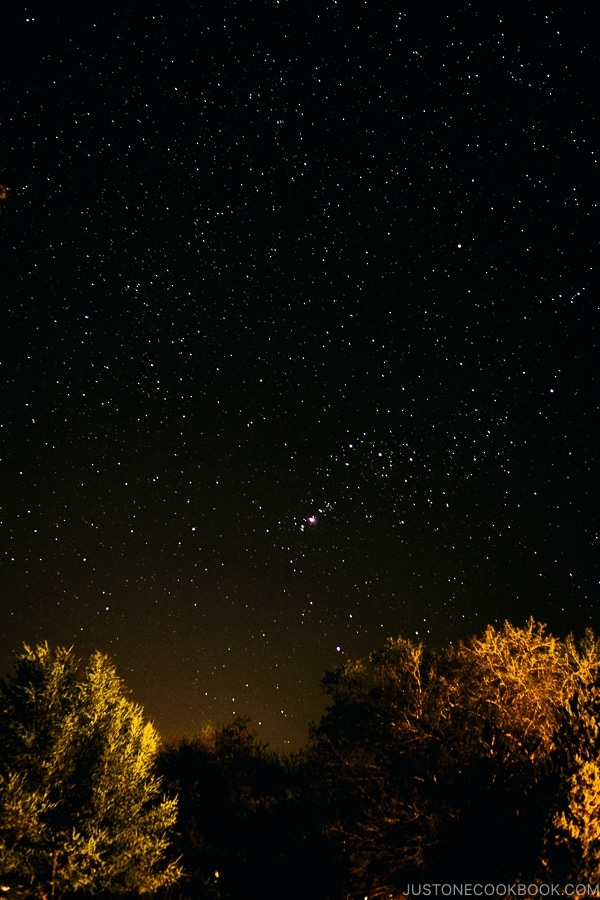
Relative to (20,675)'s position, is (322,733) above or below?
below

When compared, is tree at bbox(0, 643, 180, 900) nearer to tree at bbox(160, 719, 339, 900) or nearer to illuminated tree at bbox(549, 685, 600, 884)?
tree at bbox(160, 719, 339, 900)

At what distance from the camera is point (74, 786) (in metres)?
12.9

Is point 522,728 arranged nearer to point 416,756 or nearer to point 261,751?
point 416,756

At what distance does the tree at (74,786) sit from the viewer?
11703 mm

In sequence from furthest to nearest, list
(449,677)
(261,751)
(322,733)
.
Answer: (261,751) < (322,733) < (449,677)

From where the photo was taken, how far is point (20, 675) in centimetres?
1395

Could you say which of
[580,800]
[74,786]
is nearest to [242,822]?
[74,786]

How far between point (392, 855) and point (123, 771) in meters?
6.90

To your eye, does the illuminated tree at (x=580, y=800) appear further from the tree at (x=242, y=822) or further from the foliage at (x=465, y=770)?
the tree at (x=242, y=822)

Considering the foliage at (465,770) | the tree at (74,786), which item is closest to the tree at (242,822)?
the foliage at (465,770)

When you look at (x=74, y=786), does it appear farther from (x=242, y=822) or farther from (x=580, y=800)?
(x=580, y=800)

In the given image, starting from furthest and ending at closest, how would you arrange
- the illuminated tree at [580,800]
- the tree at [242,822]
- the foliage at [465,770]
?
the tree at [242,822], the foliage at [465,770], the illuminated tree at [580,800]

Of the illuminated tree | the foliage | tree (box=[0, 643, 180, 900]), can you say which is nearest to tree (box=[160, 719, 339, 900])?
the foliage

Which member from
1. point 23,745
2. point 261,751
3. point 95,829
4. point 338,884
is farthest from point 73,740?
point 261,751
